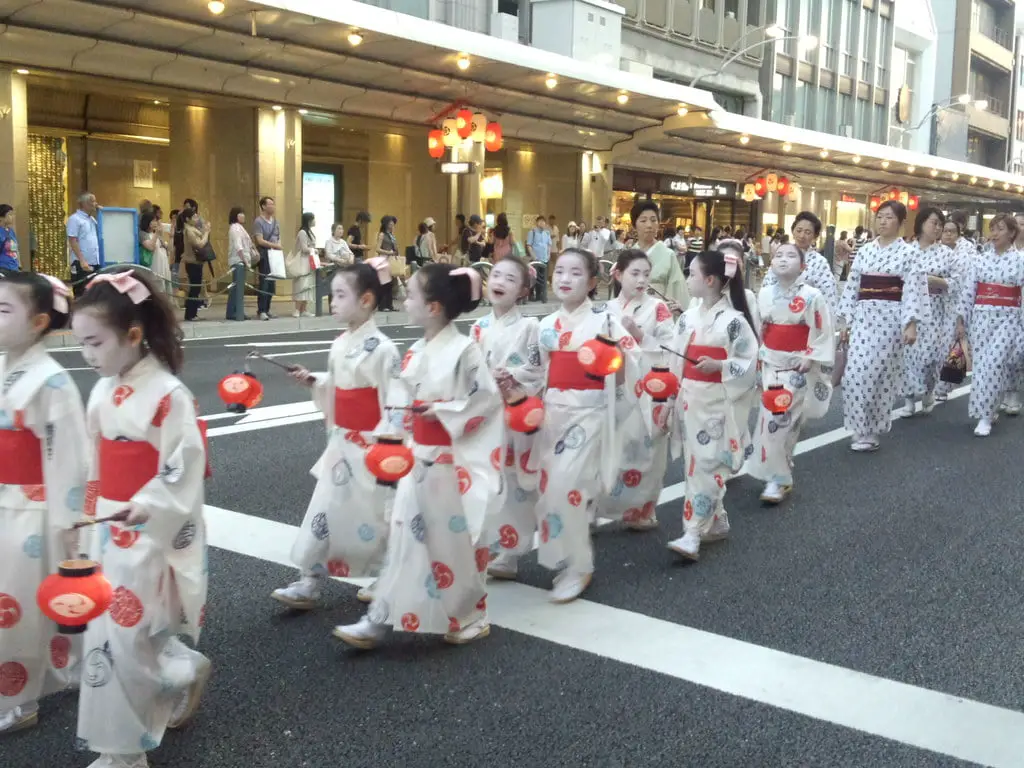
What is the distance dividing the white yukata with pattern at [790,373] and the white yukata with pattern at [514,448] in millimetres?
2334

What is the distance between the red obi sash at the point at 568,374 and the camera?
16.7 feet

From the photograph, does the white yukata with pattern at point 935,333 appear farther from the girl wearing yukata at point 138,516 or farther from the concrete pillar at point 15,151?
the concrete pillar at point 15,151

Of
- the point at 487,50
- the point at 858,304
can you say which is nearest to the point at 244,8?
the point at 487,50

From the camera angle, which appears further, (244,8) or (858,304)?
(244,8)

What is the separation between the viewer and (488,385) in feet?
14.0

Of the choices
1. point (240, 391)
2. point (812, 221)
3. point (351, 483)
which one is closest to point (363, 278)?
point (240, 391)

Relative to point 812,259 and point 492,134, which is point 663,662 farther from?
point 492,134

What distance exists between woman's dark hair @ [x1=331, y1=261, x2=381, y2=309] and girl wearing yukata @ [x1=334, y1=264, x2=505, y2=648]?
37 cm

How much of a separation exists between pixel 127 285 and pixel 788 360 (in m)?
4.98

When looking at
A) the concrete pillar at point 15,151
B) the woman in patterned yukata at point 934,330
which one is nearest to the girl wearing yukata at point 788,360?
the woman in patterned yukata at point 934,330

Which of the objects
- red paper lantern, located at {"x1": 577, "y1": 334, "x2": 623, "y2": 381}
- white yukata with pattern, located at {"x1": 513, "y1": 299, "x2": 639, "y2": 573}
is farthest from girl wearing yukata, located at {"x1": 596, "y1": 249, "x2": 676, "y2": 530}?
red paper lantern, located at {"x1": 577, "y1": 334, "x2": 623, "y2": 381}

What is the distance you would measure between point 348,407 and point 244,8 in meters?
11.6

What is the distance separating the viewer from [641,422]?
6.15 meters

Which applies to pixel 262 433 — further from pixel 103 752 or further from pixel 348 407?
pixel 103 752
